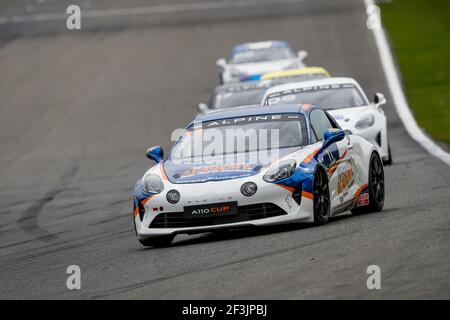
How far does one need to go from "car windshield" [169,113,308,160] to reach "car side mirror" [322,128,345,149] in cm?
19

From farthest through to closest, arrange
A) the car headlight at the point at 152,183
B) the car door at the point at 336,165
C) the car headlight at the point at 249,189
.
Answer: the car door at the point at 336,165
the car headlight at the point at 152,183
the car headlight at the point at 249,189

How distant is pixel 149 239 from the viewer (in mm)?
12086

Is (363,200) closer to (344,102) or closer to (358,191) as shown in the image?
(358,191)

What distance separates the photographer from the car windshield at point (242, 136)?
12578 millimetres

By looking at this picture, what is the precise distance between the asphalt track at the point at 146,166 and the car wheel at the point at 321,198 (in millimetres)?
177

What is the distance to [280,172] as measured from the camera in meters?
11.7

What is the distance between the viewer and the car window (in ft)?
42.2

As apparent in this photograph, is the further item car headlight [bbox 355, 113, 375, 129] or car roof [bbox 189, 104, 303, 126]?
car headlight [bbox 355, 113, 375, 129]

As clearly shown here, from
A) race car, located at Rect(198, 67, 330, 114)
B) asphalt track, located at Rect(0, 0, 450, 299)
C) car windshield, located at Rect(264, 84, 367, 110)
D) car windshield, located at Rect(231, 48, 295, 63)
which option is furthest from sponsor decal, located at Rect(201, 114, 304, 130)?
car windshield, located at Rect(231, 48, 295, 63)

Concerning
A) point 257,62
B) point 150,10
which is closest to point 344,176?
point 257,62

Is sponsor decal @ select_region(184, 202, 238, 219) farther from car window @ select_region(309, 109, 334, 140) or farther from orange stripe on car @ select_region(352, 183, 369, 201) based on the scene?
orange stripe on car @ select_region(352, 183, 369, 201)

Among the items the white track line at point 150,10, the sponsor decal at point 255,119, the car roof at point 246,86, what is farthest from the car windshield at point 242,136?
the white track line at point 150,10

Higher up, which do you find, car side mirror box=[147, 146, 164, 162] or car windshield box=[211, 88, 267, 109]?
car windshield box=[211, 88, 267, 109]

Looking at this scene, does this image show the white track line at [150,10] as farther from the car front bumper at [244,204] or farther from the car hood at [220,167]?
the car front bumper at [244,204]
